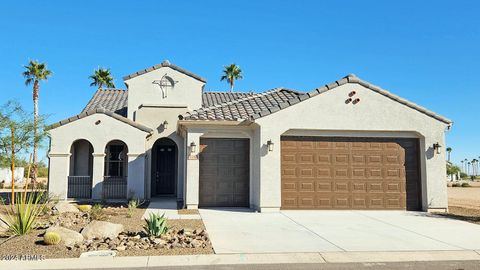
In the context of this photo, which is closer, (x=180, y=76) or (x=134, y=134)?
(x=134, y=134)

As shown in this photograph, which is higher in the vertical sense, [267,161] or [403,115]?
[403,115]

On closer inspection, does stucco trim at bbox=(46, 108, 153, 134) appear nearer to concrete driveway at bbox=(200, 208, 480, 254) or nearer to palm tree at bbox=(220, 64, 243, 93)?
concrete driveway at bbox=(200, 208, 480, 254)

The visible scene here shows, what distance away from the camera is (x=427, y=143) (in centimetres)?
1466

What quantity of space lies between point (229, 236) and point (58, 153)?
10.9m

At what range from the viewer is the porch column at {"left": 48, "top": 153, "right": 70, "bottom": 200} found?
55.2 feet

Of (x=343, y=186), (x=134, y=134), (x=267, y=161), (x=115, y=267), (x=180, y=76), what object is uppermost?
(x=180, y=76)

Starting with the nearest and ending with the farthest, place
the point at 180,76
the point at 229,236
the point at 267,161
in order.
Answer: the point at 229,236 < the point at 267,161 < the point at 180,76

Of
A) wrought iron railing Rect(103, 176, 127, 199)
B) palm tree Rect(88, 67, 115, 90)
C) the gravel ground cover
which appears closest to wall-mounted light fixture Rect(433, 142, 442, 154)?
the gravel ground cover

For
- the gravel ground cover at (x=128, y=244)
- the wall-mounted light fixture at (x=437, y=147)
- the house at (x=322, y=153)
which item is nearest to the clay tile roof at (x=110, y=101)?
the house at (x=322, y=153)

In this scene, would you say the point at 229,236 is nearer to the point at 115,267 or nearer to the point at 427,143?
the point at 115,267

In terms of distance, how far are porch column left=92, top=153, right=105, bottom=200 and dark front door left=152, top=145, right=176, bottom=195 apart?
3.14 m

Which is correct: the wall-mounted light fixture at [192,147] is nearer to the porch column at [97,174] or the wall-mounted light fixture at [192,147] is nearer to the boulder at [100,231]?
the porch column at [97,174]

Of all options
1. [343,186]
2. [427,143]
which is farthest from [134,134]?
[427,143]

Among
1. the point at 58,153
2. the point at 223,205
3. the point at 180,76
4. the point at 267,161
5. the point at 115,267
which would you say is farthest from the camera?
the point at 180,76
